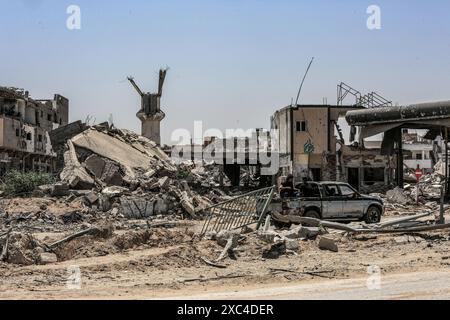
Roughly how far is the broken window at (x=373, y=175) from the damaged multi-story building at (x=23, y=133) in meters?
24.1

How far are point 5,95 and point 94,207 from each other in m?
30.1

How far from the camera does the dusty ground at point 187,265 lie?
11062 millimetres

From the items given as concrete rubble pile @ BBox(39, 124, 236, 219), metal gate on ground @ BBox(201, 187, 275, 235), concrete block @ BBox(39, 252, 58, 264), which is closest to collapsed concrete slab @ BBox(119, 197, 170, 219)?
concrete rubble pile @ BBox(39, 124, 236, 219)

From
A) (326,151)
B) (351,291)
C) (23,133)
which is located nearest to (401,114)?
(326,151)

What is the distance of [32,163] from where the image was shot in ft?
180

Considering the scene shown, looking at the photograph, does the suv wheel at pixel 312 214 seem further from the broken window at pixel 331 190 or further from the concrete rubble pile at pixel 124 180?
the concrete rubble pile at pixel 124 180

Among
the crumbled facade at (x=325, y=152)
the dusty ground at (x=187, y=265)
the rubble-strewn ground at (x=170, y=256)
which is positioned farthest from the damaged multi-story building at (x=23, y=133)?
the dusty ground at (x=187, y=265)

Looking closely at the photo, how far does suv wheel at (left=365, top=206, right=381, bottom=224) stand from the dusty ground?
15.4 ft

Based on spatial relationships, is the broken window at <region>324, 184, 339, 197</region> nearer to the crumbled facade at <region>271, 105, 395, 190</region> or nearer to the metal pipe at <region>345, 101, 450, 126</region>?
the metal pipe at <region>345, 101, 450, 126</region>

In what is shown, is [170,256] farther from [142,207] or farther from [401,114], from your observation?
[401,114]

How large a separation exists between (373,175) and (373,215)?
2345 centimetres

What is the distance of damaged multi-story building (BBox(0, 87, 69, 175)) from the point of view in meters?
48.5

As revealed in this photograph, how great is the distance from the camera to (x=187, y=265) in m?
13.5
